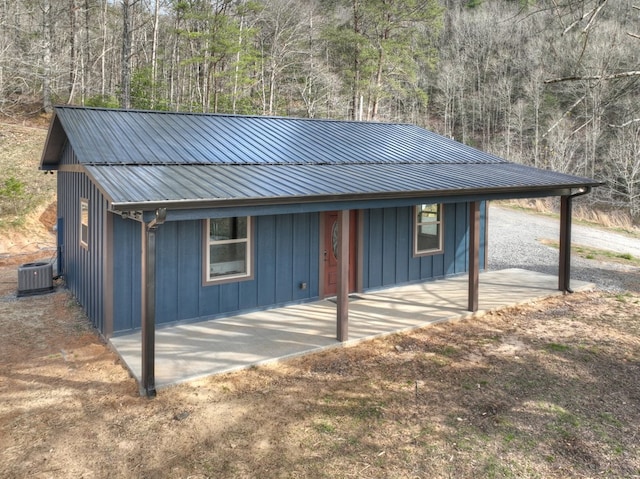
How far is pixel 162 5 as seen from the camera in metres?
23.8

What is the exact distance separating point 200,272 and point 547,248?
11374mm

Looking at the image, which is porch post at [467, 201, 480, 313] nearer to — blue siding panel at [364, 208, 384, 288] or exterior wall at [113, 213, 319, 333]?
blue siding panel at [364, 208, 384, 288]

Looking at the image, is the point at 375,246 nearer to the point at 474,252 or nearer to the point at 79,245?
the point at 474,252

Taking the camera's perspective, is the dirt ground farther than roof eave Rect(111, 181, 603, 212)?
No

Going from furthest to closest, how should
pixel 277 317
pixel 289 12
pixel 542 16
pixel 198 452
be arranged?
pixel 289 12 < pixel 277 317 < pixel 542 16 < pixel 198 452

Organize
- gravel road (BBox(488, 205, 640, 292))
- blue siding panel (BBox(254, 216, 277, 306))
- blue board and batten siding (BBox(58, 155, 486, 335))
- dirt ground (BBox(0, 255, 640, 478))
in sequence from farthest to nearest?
gravel road (BBox(488, 205, 640, 292))
blue siding panel (BBox(254, 216, 277, 306))
blue board and batten siding (BBox(58, 155, 486, 335))
dirt ground (BBox(0, 255, 640, 478))

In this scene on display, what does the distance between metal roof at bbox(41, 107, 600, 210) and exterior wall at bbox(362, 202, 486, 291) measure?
A: 104cm

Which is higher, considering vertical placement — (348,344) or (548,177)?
(548,177)

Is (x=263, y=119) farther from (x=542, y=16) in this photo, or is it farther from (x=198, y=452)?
(x=198, y=452)

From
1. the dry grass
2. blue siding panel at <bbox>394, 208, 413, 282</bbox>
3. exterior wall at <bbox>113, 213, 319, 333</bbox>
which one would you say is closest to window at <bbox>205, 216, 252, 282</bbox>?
exterior wall at <bbox>113, 213, 319, 333</bbox>

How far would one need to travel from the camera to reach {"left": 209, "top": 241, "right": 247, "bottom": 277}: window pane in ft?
24.6

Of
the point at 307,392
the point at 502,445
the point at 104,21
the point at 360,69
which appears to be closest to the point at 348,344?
the point at 307,392

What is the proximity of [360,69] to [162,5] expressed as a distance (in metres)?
10.5

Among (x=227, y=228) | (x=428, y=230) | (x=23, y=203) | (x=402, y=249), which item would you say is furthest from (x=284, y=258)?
(x=23, y=203)
